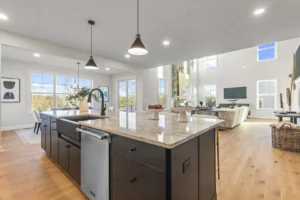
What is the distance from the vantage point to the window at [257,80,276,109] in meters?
8.82

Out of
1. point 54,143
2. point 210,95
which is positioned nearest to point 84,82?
point 54,143

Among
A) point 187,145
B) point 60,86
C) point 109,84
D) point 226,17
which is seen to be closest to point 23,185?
point 187,145

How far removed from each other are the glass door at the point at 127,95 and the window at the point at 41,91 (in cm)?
328

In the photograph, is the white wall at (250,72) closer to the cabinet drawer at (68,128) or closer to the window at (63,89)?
the window at (63,89)

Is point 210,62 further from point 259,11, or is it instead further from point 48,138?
point 48,138

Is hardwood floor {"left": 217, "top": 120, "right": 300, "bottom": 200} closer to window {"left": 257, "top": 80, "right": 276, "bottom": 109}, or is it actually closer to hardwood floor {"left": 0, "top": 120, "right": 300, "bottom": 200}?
hardwood floor {"left": 0, "top": 120, "right": 300, "bottom": 200}

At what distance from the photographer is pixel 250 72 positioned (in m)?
9.55

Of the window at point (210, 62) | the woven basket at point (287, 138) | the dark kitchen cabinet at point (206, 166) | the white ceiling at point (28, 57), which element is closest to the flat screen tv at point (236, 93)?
the window at point (210, 62)

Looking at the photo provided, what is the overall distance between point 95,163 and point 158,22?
9.05ft

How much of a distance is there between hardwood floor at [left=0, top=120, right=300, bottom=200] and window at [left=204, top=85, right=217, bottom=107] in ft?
26.5

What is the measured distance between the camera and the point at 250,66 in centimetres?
956

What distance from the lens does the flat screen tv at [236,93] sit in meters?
9.70

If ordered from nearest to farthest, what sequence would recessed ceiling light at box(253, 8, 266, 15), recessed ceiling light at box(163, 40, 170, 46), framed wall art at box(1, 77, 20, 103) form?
recessed ceiling light at box(253, 8, 266, 15) < recessed ceiling light at box(163, 40, 170, 46) < framed wall art at box(1, 77, 20, 103)

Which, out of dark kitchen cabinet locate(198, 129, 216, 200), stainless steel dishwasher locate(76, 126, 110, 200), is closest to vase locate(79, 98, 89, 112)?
stainless steel dishwasher locate(76, 126, 110, 200)
